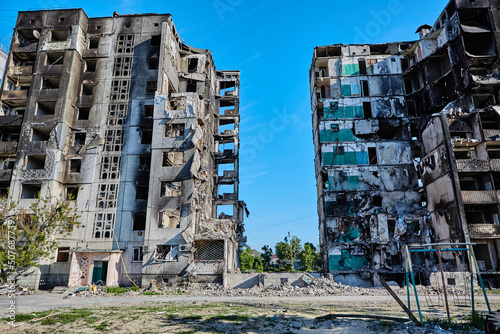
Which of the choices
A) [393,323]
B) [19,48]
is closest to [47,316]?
[393,323]

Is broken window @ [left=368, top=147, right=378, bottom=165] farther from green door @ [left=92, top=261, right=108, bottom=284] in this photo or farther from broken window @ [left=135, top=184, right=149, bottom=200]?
green door @ [left=92, top=261, right=108, bottom=284]

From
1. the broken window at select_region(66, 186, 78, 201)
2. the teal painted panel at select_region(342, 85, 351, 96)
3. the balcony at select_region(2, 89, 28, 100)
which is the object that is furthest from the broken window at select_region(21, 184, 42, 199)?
the teal painted panel at select_region(342, 85, 351, 96)

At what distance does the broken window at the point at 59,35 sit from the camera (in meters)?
41.6

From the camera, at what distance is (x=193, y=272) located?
3128cm

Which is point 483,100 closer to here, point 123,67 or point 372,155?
point 372,155

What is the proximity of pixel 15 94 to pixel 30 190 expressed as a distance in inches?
460

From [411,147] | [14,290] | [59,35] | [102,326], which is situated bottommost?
[102,326]

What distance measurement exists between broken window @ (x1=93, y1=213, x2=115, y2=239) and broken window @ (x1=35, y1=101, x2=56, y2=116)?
47.0 ft

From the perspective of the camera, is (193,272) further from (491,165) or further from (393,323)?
(491,165)

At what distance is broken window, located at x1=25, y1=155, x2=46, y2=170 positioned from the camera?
37162 millimetres

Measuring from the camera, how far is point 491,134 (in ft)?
121

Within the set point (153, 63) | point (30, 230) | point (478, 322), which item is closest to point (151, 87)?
point (153, 63)

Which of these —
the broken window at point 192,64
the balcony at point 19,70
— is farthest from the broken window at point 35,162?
the broken window at point 192,64

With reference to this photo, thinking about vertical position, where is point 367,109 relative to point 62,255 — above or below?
above
